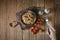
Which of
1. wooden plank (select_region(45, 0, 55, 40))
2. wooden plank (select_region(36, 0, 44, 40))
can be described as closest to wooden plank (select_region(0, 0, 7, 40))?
wooden plank (select_region(36, 0, 44, 40))

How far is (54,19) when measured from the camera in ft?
6.72

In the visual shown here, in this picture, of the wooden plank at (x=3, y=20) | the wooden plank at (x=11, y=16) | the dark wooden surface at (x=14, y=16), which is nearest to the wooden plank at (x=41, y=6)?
the dark wooden surface at (x=14, y=16)

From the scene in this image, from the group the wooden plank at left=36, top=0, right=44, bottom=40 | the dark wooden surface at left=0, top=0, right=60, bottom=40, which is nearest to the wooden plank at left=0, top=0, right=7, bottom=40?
the dark wooden surface at left=0, top=0, right=60, bottom=40

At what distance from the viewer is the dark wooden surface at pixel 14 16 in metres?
2.04

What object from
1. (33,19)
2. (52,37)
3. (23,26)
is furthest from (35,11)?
(52,37)

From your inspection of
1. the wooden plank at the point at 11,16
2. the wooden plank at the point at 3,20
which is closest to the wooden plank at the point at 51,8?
the wooden plank at the point at 11,16

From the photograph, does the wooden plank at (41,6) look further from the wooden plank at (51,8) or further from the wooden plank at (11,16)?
the wooden plank at (11,16)

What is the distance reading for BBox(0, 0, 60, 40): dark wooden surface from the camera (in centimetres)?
204

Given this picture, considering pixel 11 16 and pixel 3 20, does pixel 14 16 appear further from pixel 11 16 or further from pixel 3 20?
pixel 3 20

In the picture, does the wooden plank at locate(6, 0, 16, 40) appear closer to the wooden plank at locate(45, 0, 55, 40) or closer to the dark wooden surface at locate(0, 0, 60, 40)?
the dark wooden surface at locate(0, 0, 60, 40)

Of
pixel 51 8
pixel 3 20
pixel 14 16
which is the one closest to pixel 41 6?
pixel 51 8

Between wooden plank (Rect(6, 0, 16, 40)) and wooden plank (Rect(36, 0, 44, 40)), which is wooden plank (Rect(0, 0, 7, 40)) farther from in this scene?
wooden plank (Rect(36, 0, 44, 40))

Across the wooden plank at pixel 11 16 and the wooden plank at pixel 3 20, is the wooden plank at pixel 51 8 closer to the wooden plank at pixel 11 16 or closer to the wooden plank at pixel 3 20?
the wooden plank at pixel 11 16

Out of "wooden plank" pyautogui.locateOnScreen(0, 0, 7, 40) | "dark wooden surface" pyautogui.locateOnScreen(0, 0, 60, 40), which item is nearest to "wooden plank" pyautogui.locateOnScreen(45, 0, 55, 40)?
"dark wooden surface" pyautogui.locateOnScreen(0, 0, 60, 40)
